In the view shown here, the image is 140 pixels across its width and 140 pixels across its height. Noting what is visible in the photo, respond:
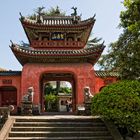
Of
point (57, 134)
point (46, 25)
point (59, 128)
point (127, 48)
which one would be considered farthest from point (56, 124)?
point (46, 25)

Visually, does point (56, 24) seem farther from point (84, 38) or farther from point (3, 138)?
point (3, 138)

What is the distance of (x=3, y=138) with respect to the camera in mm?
11016

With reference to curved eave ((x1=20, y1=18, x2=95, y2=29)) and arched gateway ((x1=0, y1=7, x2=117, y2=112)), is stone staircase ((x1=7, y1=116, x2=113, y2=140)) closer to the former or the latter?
arched gateway ((x1=0, y1=7, x2=117, y2=112))

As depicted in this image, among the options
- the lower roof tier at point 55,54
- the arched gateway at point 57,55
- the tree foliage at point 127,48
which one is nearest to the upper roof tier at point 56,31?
the arched gateway at point 57,55

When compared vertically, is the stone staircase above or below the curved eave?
below

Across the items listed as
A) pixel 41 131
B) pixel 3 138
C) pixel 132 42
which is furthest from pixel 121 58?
pixel 3 138

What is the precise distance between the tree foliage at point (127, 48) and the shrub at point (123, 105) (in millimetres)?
3696

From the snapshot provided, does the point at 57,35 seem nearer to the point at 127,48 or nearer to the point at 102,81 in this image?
the point at 102,81

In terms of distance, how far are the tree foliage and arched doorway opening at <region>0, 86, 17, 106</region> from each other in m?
A: 8.83

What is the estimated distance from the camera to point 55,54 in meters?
21.5

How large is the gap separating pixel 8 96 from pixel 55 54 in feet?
18.3

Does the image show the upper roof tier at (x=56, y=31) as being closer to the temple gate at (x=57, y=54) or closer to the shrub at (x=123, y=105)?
the temple gate at (x=57, y=54)

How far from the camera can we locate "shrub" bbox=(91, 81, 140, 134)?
11.3 metres

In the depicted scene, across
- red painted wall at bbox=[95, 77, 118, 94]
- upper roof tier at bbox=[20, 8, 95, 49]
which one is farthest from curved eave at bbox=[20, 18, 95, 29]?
red painted wall at bbox=[95, 77, 118, 94]
